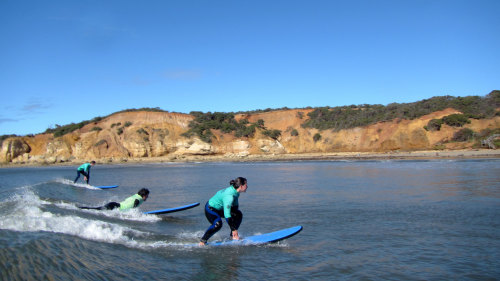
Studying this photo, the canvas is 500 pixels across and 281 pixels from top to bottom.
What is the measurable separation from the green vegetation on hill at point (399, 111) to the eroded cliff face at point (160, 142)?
5.52ft

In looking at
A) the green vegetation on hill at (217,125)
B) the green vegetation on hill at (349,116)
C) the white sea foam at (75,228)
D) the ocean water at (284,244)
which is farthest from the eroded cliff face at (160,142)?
the white sea foam at (75,228)

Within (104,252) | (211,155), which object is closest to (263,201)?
(104,252)

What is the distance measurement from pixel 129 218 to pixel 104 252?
455 centimetres

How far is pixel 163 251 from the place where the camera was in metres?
7.44

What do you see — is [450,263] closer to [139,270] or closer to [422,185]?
[139,270]

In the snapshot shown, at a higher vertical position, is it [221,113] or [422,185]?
[221,113]

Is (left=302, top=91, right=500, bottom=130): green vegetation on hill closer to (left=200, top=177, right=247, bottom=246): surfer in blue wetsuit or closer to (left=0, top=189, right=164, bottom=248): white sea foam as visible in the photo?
(left=200, top=177, right=247, bottom=246): surfer in blue wetsuit

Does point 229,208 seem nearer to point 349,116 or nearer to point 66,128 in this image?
point 349,116

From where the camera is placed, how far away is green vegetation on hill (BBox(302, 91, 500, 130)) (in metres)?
51.6

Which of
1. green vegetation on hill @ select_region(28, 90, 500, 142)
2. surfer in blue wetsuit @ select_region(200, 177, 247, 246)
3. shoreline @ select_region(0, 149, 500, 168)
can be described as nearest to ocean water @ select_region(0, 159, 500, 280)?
surfer in blue wetsuit @ select_region(200, 177, 247, 246)

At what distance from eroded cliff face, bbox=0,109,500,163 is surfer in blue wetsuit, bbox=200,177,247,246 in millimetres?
50536

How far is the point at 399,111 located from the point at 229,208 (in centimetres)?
5863

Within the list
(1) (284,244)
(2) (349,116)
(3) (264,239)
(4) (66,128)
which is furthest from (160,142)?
(1) (284,244)

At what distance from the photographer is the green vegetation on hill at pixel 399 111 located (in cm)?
5159
